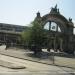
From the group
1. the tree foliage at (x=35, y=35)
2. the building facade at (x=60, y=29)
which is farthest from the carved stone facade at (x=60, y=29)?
the tree foliage at (x=35, y=35)

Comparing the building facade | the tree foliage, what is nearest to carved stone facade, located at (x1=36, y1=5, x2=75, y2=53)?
the building facade

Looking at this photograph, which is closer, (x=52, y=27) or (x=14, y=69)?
(x=14, y=69)

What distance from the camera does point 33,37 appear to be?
181 feet

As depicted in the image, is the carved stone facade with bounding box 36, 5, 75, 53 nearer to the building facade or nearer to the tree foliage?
the building facade

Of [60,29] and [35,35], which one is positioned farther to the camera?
[60,29]

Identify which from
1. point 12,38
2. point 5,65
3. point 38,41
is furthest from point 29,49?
point 12,38

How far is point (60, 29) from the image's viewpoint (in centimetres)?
7356

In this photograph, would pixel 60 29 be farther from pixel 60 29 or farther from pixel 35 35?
pixel 35 35

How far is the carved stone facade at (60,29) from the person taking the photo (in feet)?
228

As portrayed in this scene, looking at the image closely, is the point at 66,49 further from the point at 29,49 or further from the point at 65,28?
the point at 29,49

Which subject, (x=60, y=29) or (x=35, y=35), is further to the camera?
(x=60, y=29)

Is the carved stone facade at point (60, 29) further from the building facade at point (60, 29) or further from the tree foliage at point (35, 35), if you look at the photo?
the tree foliage at point (35, 35)

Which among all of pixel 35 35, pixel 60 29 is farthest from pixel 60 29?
pixel 35 35

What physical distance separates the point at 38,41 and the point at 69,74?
2305 centimetres
